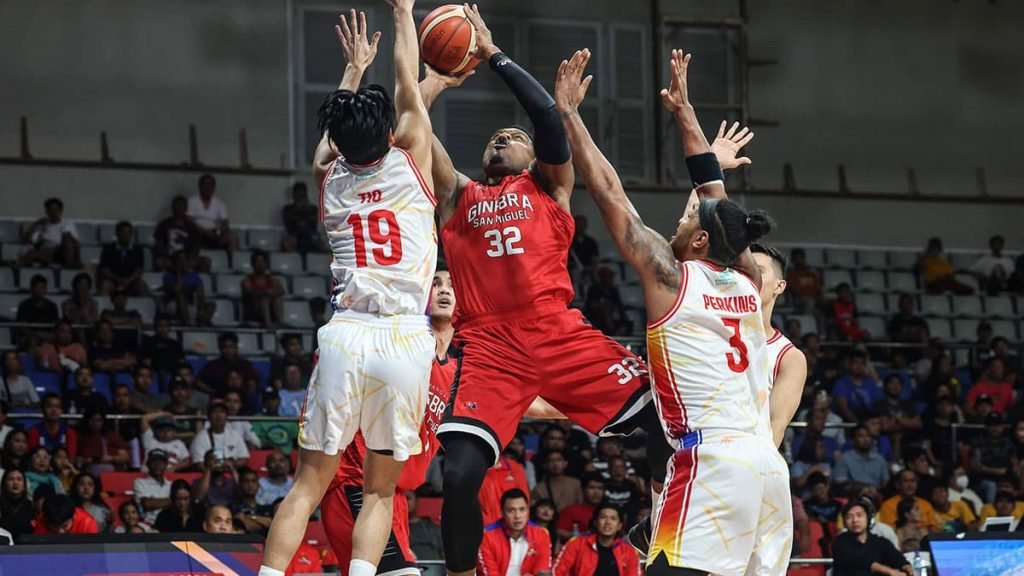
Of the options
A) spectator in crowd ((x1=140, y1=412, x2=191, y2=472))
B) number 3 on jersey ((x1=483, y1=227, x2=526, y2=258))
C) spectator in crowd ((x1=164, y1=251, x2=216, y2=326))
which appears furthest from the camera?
spectator in crowd ((x1=164, y1=251, x2=216, y2=326))

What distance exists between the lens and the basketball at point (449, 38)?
788 centimetres

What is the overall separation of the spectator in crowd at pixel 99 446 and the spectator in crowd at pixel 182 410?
64 cm

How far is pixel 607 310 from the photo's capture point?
61.7 feet

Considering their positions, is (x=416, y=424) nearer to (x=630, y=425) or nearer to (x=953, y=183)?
(x=630, y=425)

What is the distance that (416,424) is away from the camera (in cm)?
688

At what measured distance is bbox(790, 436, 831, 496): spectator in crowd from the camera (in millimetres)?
15875

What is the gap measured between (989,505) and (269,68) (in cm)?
1156

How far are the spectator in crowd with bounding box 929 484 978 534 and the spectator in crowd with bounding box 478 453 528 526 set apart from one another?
474 cm

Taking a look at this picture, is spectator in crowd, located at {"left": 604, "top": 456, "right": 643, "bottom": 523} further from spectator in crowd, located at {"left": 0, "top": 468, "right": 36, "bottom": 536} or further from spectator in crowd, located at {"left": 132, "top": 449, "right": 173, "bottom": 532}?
spectator in crowd, located at {"left": 0, "top": 468, "right": 36, "bottom": 536}

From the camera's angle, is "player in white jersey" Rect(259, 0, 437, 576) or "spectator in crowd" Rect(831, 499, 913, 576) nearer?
"player in white jersey" Rect(259, 0, 437, 576)

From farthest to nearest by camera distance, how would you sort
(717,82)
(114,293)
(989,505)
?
(717,82) → (114,293) → (989,505)

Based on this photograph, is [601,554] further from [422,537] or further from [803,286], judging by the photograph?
[803,286]

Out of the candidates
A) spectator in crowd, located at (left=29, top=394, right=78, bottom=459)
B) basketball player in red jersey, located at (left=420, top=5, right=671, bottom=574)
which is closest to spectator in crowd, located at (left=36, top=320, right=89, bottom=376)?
spectator in crowd, located at (left=29, top=394, right=78, bottom=459)

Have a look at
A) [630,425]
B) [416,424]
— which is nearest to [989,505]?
[630,425]
